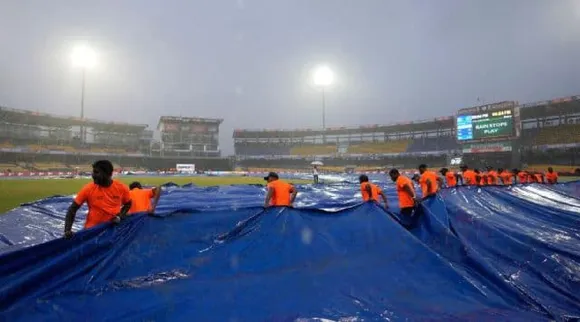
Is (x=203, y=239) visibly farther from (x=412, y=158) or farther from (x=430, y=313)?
(x=412, y=158)

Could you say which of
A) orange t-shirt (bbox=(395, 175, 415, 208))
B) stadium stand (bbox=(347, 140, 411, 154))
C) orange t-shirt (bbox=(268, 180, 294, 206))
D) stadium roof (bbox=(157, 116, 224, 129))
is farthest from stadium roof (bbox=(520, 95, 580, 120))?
stadium roof (bbox=(157, 116, 224, 129))

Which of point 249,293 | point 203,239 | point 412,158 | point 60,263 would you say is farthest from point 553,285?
point 412,158

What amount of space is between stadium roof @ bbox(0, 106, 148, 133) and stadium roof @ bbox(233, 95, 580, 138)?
73.2ft

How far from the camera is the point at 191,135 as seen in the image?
230ft

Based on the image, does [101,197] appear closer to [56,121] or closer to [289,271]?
[289,271]

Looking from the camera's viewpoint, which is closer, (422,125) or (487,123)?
(487,123)

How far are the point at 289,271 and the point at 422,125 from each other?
5545 cm

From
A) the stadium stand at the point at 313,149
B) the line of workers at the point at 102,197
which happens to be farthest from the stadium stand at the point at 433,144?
the line of workers at the point at 102,197

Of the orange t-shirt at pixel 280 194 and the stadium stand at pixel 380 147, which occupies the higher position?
the stadium stand at pixel 380 147

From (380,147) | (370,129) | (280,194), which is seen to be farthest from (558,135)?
(280,194)

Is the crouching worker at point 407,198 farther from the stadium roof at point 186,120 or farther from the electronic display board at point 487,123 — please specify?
the stadium roof at point 186,120

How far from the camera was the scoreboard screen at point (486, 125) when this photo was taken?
33609 mm

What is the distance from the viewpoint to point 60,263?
347 centimetres

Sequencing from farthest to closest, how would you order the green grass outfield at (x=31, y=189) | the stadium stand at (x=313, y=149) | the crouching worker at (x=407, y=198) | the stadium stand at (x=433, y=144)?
the stadium stand at (x=313, y=149), the stadium stand at (x=433, y=144), the green grass outfield at (x=31, y=189), the crouching worker at (x=407, y=198)
